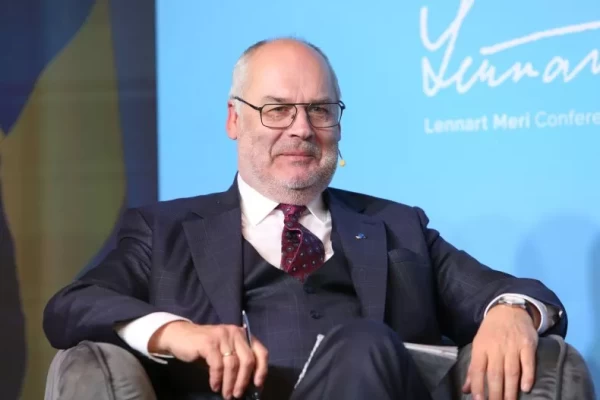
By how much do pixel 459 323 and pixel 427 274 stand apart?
13cm

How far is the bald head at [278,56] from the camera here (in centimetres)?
194

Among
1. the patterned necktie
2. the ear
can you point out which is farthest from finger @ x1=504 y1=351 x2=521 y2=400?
the ear

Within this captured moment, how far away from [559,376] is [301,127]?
81 centimetres

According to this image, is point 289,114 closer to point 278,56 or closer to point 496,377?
point 278,56

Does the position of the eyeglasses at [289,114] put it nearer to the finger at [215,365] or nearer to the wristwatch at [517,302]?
the wristwatch at [517,302]

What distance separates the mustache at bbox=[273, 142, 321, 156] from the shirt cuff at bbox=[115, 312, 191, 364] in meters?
0.54

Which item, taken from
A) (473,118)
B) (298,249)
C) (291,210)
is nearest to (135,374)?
(298,249)

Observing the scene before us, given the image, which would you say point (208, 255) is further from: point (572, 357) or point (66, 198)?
point (66, 198)

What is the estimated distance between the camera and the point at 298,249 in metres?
1.83

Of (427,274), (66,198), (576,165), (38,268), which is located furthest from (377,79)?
(38,268)

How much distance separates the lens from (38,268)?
273cm

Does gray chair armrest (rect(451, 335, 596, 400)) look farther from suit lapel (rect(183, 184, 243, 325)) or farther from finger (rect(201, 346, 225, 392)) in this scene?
suit lapel (rect(183, 184, 243, 325))

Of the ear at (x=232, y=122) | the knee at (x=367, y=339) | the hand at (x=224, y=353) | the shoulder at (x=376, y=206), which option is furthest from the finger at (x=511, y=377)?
the ear at (x=232, y=122)

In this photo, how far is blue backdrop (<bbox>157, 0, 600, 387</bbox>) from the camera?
88.9 inches
